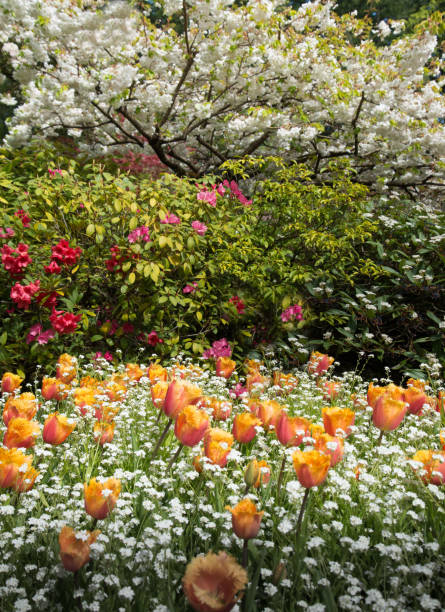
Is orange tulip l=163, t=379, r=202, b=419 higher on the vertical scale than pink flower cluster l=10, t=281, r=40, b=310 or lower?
lower

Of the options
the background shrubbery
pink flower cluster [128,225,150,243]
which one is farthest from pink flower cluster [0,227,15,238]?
pink flower cluster [128,225,150,243]

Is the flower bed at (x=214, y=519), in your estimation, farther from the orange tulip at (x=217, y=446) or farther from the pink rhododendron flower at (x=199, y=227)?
the pink rhododendron flower at (x=199, y=227)

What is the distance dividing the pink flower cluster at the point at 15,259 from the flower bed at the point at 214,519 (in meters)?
1.34

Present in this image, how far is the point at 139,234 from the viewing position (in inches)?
138

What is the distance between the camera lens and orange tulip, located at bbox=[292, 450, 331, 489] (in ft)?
3.90

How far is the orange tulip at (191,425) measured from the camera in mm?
1432

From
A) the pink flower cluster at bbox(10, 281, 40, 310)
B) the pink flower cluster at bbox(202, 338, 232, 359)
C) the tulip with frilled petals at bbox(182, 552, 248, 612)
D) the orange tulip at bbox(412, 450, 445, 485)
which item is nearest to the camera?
the tulip with frilled petals at bbox(182, 552, 248, 612)

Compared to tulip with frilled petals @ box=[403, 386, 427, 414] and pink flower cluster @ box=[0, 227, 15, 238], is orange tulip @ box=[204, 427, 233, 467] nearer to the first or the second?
tulip with frilled petals @ box=[403, 386, 427, 414]

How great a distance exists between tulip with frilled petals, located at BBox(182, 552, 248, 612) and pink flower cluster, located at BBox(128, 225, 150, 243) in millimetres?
2831

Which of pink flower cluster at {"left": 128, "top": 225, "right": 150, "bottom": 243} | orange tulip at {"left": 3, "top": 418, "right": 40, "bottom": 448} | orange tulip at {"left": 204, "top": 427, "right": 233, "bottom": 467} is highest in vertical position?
pink flower cluster at {"left": 128, "top": 225, "right": 150, "bottom": 243}

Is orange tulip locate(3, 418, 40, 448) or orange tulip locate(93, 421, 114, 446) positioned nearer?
orange tulip locate(3, 418, 40, 448)

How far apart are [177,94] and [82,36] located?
1160 millimetres

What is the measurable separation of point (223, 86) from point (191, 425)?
515cm

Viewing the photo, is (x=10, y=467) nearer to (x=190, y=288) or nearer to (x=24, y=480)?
(x=24, y=480)
